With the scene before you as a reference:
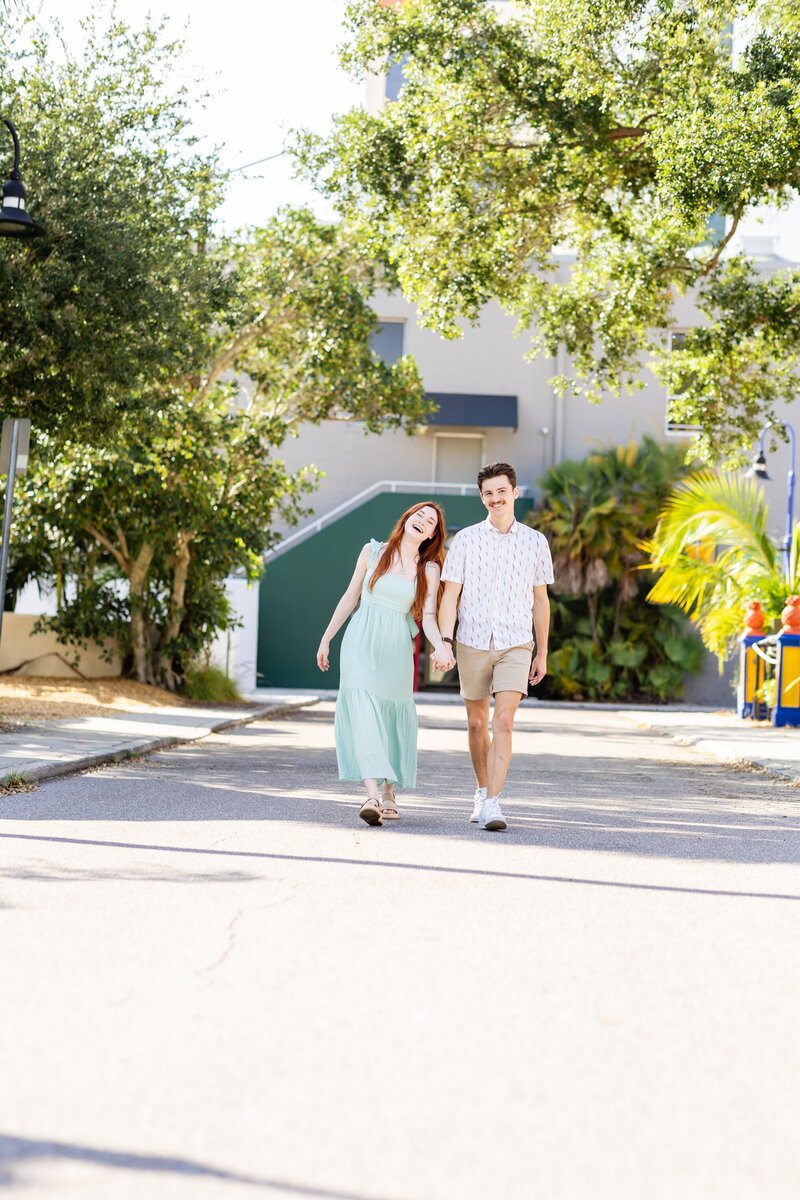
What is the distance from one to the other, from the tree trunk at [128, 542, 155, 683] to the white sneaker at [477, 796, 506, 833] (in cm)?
1448

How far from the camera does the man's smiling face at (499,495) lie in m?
8.52

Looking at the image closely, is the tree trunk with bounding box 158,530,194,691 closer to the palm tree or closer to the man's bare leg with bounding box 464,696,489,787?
the palm tree

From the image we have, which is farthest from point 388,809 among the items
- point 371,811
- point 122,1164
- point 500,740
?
point 122,1164

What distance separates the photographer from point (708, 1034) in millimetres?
4176

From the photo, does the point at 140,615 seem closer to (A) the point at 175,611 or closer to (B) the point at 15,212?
(A) the point at 175,611

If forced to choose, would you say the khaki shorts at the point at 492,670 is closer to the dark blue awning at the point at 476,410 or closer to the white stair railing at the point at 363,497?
the white stair railing at the point at 363,497

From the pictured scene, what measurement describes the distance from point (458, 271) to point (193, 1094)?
1368 centimetres

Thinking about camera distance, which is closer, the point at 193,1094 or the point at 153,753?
the point at 193,1094

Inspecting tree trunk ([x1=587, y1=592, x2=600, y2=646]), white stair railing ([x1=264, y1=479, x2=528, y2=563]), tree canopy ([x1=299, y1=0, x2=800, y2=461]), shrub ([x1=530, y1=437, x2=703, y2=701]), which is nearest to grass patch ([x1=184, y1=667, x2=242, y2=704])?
tree canopy ([x1=299, y1=0, x2=800, y2=461])

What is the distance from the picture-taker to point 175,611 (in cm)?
2311

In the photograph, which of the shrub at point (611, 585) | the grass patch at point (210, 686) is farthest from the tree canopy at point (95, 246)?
the shrub at point (611, 585)

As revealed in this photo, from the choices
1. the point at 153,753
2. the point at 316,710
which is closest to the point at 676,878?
the point at 153,753

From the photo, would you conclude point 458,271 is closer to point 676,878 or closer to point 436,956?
point 676,878

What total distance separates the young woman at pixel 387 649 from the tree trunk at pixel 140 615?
13926mm
